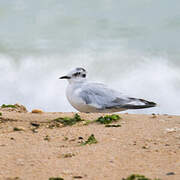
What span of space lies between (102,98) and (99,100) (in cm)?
9

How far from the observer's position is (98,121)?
30.0ft

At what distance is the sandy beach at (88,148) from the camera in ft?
19.4

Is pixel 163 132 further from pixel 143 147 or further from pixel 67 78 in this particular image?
pixel 67 78

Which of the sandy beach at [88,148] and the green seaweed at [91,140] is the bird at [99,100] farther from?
the green seaweed at [91,140]

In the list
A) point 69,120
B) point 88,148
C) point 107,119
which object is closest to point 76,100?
point 69,120

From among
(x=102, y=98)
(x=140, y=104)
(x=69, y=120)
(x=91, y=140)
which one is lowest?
(x=91, y=140)

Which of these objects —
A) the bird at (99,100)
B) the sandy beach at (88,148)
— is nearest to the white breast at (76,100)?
the bird at (99,100)

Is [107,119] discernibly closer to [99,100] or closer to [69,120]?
[69,120]

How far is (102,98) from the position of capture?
11.0m

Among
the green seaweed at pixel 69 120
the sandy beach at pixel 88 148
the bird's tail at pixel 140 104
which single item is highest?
the bird's tail at pixel 140 104

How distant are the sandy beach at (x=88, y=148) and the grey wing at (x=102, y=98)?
1022 mm

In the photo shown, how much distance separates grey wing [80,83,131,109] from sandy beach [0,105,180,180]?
1022mm

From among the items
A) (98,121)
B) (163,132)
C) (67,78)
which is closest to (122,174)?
(163,132)

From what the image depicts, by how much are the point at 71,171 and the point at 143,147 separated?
1.66 meters
